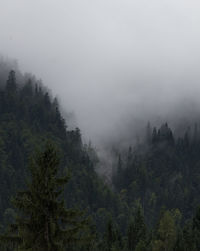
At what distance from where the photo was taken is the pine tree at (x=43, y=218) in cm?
2305

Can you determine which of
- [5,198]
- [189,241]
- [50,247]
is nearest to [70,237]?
[50,247]

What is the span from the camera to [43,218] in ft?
77.5

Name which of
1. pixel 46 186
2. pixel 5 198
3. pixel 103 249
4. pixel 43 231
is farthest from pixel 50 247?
pixel 5 198

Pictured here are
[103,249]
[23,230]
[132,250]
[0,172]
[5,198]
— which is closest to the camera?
[23,230]

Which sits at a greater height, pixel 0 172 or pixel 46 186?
pixel 0 172

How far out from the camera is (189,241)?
77.6m

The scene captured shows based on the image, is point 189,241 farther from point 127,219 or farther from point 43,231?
point 127,219

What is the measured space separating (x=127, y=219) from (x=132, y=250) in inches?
3972

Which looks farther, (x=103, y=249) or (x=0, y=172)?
(x=0, y=172)

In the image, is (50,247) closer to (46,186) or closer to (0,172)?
(46,186)

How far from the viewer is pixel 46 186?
2316cm

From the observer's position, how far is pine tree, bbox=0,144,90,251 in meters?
23.0

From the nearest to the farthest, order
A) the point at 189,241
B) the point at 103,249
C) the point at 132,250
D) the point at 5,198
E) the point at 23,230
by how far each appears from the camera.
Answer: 1. the point at 23,230
2. the point at 189,241
3. the point at 103,249
4. the point at 132,250
5. the point at 5,198

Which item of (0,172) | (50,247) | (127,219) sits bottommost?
(50,247)
